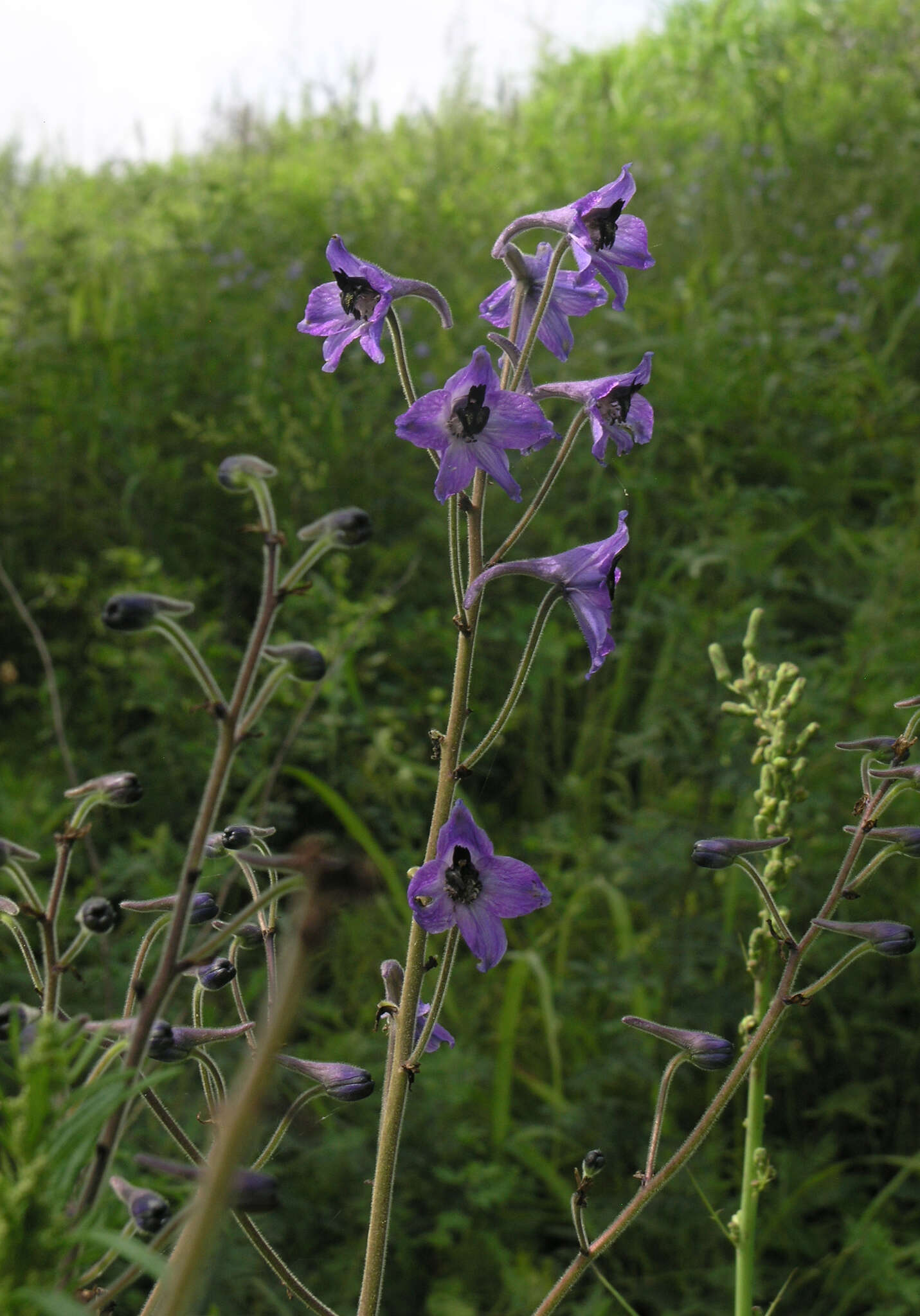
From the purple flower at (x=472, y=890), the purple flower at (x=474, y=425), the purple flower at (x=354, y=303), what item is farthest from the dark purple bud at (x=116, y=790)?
the purple flower at (x=354, y=303)

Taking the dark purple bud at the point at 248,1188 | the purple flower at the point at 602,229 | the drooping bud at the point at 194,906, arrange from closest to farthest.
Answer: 1. the dark purple bud at the point at 248,1188
2. the drooping bud at the point at 194,906
3. the purple flower at the point at 602,229

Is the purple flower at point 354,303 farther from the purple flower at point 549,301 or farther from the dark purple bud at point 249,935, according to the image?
the dark purple bud at point 249,935

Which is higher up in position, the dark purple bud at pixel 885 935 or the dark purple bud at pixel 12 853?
the dark purple bud at pixel 12 853

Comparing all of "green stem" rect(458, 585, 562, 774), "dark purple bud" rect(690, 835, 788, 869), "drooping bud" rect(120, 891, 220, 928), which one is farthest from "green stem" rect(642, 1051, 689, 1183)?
"drooping bud" rect(120, 891, 220, 928)

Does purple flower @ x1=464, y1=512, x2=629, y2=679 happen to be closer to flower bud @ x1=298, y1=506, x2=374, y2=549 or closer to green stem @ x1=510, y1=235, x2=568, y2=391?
green stem @ x1=510, y1=235, x2=568, y2=391

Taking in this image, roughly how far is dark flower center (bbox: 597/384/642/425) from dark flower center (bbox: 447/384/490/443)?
132 mm

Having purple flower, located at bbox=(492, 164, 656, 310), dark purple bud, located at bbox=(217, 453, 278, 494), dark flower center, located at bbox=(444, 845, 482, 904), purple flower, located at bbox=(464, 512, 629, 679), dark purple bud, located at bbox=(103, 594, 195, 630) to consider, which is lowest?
dark flower center, located at bbox=(444, 845, 482, 904)

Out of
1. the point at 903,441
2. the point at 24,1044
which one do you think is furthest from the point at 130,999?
the point at 903,441

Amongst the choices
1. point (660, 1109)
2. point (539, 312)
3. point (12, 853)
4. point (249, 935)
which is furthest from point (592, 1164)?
point (539, 312)

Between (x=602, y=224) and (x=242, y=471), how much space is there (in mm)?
559

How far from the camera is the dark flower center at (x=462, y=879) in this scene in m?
1.07

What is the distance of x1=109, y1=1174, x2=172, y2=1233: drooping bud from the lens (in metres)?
0.70

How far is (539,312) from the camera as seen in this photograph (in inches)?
43.5

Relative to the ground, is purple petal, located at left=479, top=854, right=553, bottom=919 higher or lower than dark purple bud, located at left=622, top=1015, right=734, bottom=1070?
higher
